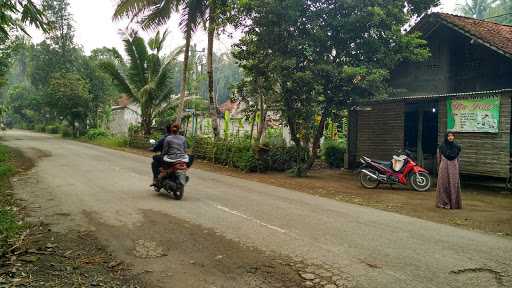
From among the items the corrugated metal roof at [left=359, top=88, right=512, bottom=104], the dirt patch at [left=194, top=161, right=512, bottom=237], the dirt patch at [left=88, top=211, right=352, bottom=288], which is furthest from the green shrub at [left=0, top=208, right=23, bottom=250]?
the corrugated metal roof at [left=359, top=88, right=512, bottom=104]

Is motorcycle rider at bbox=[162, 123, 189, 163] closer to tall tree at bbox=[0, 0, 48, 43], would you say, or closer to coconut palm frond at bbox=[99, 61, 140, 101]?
tall tree at bbox=[0, 0, 48, 43]

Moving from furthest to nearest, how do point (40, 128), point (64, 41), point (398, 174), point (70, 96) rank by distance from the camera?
1. point (40, 128)
2. point (64, 41)
3. point (70, 96)
4. point (398, 174)

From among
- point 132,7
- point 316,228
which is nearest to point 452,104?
point 316,228

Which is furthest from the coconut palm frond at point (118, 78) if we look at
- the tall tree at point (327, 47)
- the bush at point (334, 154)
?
the tall tree at point (327, 47)

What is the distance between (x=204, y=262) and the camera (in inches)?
191

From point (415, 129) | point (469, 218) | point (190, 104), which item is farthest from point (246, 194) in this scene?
point (190, 104)

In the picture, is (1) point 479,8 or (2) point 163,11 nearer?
(2) point 163,11

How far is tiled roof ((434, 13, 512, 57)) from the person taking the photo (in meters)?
12.7

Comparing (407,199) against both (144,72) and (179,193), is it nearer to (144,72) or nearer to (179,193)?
(179,193)

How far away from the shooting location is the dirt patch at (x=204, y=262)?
430cm

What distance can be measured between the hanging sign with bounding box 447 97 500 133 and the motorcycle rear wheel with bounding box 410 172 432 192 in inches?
71.8

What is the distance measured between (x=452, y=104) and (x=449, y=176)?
4488 millimetres

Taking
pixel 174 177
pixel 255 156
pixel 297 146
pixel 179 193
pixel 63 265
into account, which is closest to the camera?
pixel 63 265

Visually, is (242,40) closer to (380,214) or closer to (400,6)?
(400,6)
